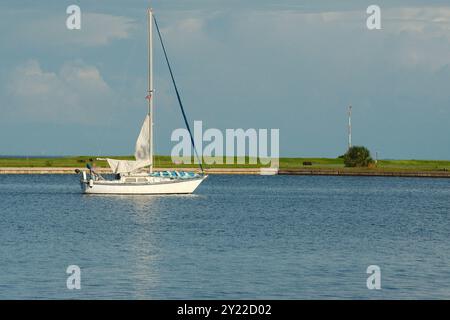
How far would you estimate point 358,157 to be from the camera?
195375 mm

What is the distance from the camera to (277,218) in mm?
75125

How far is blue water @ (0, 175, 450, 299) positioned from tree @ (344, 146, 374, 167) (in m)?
102

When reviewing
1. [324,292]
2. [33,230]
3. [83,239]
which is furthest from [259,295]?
[33,230]

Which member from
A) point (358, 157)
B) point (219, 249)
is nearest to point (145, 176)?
point (219, 249)

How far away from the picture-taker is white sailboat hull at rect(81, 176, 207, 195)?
300 ft

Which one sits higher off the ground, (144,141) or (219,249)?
(144,141)

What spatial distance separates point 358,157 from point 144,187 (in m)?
110

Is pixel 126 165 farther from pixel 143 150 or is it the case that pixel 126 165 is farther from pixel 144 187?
pixel 144 187

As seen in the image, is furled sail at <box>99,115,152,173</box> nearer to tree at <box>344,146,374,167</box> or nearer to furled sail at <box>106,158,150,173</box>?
furled sail at <box>106,158,150,173</box>

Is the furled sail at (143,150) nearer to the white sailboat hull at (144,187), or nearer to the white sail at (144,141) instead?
the white sail at (144,141)

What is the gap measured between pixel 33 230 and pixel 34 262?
1823cm

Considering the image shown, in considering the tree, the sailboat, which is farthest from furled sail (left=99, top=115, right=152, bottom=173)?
the tree

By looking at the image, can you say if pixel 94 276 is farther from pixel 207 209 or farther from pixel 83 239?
pixel 207 209

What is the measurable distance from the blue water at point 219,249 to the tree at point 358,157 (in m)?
102
